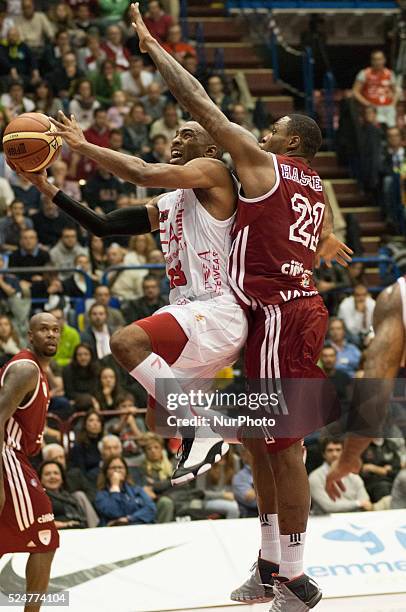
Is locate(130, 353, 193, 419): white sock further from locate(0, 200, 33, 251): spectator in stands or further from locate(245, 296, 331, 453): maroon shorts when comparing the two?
locate(0, 200, 33, 251): spectator in stands

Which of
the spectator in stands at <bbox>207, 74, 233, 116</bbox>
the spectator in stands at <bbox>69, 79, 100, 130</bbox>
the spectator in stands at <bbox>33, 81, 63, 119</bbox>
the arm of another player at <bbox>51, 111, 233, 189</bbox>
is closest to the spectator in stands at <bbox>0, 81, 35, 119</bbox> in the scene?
the spectator in stands at <bbox>33, 81, 63, 119</bbox>

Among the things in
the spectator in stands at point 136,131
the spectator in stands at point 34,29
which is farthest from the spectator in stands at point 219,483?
the spectator in stands at point 34,29

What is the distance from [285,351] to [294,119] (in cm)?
144

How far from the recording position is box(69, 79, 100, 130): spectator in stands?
1530 centimetres

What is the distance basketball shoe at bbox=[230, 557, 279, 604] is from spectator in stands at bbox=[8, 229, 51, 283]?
6691 millimetres

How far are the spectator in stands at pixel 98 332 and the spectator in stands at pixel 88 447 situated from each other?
48.9 inches

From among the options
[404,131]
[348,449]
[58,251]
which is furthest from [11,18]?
[348,449]

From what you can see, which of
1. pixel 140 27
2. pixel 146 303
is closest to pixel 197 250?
pixel 140 27

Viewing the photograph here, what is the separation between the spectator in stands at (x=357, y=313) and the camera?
13312 mm

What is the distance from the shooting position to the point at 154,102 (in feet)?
52.6

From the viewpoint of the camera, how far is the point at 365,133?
16719 millimetres

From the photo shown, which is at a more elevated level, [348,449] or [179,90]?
[179,90]

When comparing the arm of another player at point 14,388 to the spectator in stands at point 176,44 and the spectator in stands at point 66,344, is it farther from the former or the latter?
the spectator in stands at point 176,44

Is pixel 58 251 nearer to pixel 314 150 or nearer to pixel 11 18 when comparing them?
pixel 11 18
